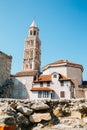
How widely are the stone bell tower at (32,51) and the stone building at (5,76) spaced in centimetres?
2107

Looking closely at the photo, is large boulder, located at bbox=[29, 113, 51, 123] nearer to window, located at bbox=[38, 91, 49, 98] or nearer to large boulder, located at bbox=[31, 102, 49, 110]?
large boulder, located at bbox=[31, 102, 49, 110]

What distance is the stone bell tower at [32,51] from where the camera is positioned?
3491 inches

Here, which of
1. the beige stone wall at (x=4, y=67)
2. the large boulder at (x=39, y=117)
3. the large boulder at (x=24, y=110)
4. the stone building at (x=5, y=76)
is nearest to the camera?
the large boulder at (x=39, y=117)

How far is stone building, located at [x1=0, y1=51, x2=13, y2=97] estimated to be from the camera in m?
59.4

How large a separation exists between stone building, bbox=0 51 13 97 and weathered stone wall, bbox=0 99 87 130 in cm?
4158

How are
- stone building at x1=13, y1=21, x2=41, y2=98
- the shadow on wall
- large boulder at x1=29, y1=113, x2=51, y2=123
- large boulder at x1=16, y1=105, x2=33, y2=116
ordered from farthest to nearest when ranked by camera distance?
stone building at x1=13, y1=21, x2=41, y2=98
the shadow on wall
large boulder at x1=16, y1=105, x2=33, y2=116
large boulder at x1=29, y1=113, x2=51, y2=123

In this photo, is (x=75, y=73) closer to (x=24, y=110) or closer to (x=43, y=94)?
(x=43, y=94)

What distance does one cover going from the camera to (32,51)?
92125mm

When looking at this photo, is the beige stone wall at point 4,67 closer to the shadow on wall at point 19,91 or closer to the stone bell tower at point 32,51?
the shadow on wall at point 19,91

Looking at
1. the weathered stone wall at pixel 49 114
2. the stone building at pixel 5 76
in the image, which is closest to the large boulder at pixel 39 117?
the weathered stone wall at pixel 49 114

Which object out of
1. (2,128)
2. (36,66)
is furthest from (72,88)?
(2,128)

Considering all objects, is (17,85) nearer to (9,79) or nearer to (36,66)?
(9,79)

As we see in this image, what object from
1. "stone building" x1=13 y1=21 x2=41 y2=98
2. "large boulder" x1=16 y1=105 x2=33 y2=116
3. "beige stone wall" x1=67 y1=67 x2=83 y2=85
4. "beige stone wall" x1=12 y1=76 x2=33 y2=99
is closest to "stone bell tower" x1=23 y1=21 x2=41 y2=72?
"stone building" x1=13 y1=21 x2=41 y2=98

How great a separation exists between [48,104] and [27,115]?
292 centimetres
